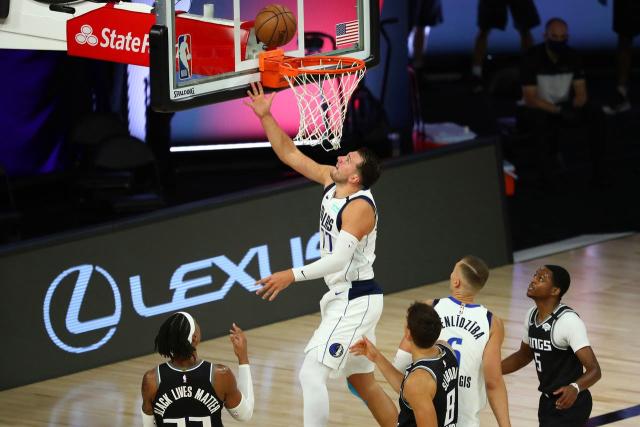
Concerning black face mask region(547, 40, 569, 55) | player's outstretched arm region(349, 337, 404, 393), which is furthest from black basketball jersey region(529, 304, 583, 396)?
black face mask region(547, 40, 569, 55)

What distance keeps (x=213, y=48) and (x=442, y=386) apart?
8.49 feet

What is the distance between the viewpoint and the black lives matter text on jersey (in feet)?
19.1

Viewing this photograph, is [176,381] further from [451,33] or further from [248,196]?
[451,33]

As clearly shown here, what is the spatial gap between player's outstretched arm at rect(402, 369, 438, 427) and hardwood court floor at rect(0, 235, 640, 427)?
2.48 meters

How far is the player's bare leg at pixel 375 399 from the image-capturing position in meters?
7.41

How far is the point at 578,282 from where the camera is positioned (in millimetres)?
11367

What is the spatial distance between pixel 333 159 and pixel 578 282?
348cm

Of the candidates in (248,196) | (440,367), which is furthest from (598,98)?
(440,367)

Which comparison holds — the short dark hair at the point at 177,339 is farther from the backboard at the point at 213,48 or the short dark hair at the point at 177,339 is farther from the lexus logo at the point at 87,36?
the lexus logo at the point at 87,36

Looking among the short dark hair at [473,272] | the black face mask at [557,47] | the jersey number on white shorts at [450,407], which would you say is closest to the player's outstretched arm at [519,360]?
the short dark hair at [473,272]

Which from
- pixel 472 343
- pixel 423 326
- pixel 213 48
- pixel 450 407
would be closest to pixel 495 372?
pixel 472 343

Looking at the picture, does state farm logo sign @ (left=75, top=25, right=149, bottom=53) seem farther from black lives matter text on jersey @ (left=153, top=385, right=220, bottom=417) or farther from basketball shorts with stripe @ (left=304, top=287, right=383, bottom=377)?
black lives matter text on jersey @ (left=153, top=385, right=220, bottom=417)

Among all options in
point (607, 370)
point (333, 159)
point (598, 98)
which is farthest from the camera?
point (598, 98)

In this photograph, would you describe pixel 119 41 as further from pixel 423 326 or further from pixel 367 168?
pixel 423 326
